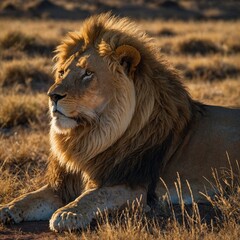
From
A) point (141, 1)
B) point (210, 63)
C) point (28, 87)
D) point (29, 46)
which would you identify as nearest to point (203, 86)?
point (210, 63)

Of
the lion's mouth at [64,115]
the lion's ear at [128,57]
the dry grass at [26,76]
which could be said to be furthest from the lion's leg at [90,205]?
the dry grass at [26,76]

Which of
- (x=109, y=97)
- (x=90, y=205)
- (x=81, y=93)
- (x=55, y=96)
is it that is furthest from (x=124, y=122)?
(x=90, y=205)

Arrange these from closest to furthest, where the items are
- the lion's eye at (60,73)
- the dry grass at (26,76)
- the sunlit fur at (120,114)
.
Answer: the sunlit fur at (120,114)
the lion's eye at (60,73)
the dry grass at (26,76)

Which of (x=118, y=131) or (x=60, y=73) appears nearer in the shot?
(x=118, y=131)

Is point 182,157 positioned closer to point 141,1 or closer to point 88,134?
point 88,134

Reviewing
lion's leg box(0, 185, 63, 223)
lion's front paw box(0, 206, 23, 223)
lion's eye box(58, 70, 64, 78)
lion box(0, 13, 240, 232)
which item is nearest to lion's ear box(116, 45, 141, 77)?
lion box(0, 13, 240, 232)

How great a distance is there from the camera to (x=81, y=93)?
4180mm

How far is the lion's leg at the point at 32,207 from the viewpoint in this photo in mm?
4172

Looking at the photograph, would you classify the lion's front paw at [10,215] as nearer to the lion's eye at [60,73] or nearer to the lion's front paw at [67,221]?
the lion's front paw at [67,221]

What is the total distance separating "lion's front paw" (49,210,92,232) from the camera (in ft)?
12.5

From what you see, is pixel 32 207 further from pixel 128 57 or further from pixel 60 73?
pixel 128 57

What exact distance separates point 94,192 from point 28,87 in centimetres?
591

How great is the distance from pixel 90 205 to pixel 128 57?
1.14 meters

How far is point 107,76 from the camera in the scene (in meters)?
4.29
